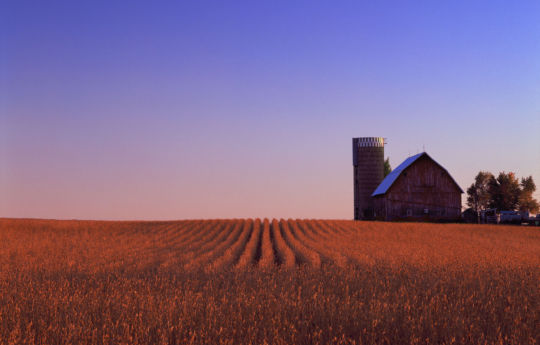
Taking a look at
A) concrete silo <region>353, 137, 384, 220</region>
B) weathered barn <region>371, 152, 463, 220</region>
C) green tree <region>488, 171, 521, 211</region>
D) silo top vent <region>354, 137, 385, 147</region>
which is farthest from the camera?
green tree <region>488, 171, 521, 211</region>

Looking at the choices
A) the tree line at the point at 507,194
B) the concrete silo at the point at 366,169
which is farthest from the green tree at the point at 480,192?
the concrete silo at the point at 366,169

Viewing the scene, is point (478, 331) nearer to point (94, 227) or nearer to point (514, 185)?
point (94, 227)

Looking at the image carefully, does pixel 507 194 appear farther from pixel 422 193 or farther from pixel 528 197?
pixel 422 193

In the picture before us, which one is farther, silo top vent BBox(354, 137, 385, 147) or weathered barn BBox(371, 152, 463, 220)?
silo top vent BBox(354, 137, 385, 147)

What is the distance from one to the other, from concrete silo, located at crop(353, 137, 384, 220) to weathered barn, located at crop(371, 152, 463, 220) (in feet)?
29.4

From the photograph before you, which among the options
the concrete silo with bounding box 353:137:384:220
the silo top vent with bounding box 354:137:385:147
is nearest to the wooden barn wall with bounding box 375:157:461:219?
the concrete silo with bounding box 353:137:384:220

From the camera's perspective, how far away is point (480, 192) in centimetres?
7306

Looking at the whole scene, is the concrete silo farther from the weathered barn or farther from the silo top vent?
the weathered barn

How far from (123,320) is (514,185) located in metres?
74.6

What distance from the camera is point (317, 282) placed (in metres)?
9.70

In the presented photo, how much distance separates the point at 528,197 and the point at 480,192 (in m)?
6.70

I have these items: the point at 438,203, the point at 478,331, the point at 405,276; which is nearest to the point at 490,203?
the point at 438,203

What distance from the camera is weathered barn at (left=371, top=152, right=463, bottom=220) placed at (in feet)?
164

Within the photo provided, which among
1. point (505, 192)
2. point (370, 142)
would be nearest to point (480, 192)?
point (505, 192)
